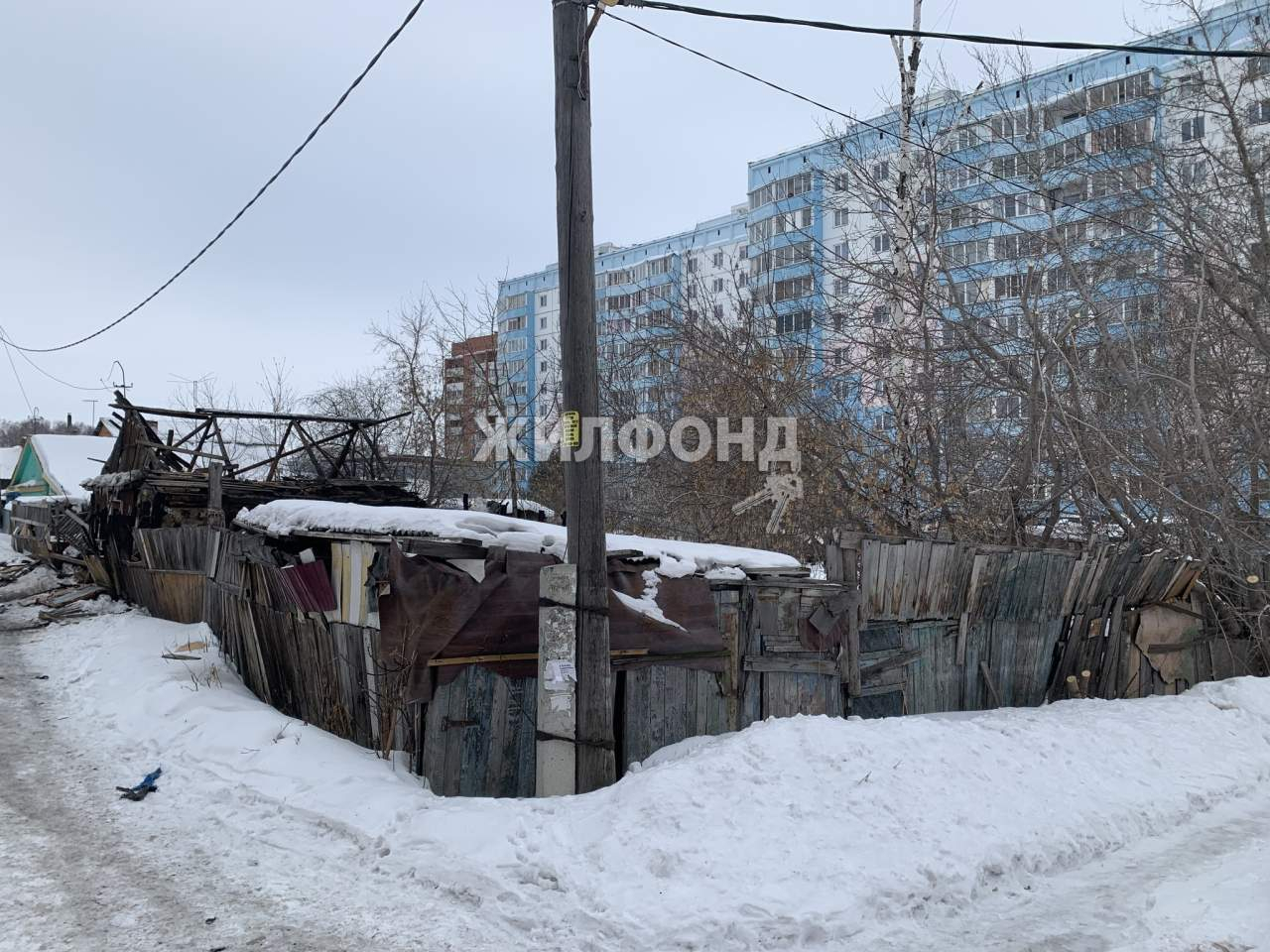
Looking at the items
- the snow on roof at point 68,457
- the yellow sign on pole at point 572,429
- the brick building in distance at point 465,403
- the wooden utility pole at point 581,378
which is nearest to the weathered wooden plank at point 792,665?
the wooden utility pole at point 581,378

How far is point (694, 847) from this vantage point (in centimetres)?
510

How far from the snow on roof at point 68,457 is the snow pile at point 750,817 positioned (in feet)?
96.5

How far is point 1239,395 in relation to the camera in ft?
38.5

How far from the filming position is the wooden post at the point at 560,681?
6.17 meters

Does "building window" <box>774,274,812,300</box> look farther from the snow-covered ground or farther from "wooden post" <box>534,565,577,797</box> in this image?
"wooden post" <box>534,565,577,797</box>

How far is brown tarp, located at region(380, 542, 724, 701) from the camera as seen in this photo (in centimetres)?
652

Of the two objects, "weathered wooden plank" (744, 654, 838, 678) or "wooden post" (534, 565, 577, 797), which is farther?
"weathered wooden plank" (744, 654, 838, 678)

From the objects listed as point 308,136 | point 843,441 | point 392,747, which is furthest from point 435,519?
point 843,441

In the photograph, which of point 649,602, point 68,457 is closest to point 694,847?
point 649,602

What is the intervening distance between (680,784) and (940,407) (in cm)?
976

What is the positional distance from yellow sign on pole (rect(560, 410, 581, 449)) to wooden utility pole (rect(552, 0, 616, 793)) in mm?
134

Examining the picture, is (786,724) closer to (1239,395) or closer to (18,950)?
(18,950)

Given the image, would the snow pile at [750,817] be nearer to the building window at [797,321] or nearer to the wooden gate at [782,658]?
the wooden gate at [782,658]

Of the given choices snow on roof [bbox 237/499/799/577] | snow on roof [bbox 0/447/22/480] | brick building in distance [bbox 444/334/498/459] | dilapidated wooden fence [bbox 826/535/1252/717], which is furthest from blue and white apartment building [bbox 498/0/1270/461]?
snow on roof [bbox 0/447/22/480]
